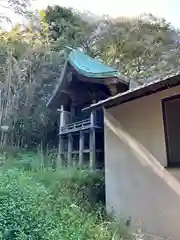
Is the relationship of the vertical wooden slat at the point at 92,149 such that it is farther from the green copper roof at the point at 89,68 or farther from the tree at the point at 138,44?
the tree at the point at 138,44

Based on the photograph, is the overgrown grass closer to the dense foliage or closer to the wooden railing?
the wooden railing

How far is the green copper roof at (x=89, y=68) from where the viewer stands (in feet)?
23.6

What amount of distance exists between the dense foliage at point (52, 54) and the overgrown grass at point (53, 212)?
5.26 m

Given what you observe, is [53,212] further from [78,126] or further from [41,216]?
[78,126]

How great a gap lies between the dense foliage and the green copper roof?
1.96 metres

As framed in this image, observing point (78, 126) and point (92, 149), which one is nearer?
point (92, 149)

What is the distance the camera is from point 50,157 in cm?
921

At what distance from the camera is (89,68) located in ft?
26.5

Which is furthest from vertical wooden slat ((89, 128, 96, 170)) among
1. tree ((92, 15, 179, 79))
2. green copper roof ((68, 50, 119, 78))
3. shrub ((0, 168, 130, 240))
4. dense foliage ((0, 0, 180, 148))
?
tree ((92, 15, 179, 79))

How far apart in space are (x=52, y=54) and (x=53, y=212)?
9.81 meters

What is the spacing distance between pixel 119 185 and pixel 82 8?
13619mm

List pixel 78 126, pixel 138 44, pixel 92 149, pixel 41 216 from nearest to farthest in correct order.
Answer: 1. pixel 41 216
2. pixel 92 149
3. pixel 78 126
4. pixel 138 44

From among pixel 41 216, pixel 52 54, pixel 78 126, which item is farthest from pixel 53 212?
pixel 52 54

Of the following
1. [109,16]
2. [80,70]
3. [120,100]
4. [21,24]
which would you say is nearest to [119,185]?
[120,100]
